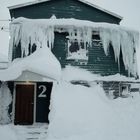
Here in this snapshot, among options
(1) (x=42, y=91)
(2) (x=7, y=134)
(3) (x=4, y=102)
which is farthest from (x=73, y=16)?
(2) (x=7, y=134)

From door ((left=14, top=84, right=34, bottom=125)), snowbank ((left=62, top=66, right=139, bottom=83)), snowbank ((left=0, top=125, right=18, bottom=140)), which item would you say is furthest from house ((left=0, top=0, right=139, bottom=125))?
snowbank ((left=0, top=125, right=18, bottom=140))

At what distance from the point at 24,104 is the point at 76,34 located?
5.34 m

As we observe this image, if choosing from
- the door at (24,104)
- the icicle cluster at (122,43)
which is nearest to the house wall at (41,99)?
the door at (24,104)

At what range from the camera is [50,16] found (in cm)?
1592

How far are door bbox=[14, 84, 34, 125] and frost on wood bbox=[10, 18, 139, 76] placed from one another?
2070 millimetres

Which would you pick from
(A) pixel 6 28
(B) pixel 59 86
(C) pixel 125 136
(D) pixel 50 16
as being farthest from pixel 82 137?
(A) pixel 6 28

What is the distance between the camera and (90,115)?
11.9m

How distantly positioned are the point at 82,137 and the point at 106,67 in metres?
6.48

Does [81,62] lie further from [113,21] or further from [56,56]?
[113,21]

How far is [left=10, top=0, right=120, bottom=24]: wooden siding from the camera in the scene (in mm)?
15789

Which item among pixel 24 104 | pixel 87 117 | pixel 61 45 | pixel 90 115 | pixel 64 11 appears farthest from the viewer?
pixel 64 11

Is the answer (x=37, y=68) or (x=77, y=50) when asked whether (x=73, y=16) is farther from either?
(x=37, y=68)

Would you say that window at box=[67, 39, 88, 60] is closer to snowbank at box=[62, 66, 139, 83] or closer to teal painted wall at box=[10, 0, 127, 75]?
teal painted wall at box=[10, 0, 127, 75]

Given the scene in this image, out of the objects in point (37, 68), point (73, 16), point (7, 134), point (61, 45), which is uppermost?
point (73, 16)
